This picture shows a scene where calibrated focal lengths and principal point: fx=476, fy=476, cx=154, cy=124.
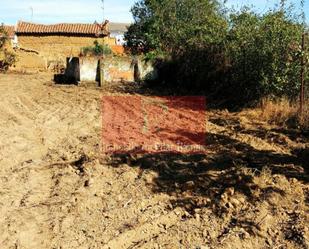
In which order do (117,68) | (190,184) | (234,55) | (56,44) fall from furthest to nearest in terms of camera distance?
(56,44), (117,68), (234,55), (190,184)

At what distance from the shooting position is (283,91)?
38.8 feet

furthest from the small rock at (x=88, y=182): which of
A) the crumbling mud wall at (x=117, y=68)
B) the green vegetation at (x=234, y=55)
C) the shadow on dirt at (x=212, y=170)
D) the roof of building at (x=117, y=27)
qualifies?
the roof of building at (x=117, y=27)

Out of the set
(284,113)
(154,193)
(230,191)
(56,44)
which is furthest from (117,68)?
(56,44)

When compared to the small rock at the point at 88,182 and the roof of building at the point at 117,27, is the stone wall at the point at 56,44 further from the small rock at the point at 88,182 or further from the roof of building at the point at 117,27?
the roof of building at the point at 117,27

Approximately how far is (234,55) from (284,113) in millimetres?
3493

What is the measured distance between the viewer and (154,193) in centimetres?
615

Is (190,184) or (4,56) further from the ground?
(4,56)

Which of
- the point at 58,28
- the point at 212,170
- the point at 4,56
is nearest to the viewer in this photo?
the point at 212,170

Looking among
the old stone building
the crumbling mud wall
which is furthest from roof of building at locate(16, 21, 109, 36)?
the crumbling mud wall

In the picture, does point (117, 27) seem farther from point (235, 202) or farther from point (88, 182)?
point (235, 202)

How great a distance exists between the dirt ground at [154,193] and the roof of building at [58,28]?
2633 cm

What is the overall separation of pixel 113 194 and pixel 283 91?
700 centimetres

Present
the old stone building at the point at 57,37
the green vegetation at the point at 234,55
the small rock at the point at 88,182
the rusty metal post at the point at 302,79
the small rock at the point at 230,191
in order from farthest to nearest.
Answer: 1. the old stone building at the point at 57,37
2. the green vegetation at the point at 234,55
3. the rusty metal post at the point at 302,79
4. the small rock at the point at 88,182
5. the small rock at the point at 230,191

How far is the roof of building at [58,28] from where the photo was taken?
Result: 34.8 meters
